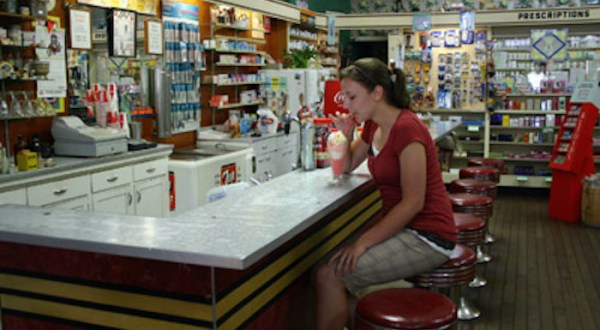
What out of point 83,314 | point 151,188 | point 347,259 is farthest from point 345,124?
point 151,188

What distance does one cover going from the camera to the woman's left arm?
8.40ft

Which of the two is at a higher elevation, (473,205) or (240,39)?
(240,39)

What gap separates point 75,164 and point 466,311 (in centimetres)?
306

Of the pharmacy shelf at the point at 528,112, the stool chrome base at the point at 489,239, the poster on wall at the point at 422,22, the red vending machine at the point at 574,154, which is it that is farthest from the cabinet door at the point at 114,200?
the pharmacy shelf at the point at 528,112

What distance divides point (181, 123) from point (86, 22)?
5.75ft

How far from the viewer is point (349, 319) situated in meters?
A: 3.30

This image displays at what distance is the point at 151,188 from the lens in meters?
5.52

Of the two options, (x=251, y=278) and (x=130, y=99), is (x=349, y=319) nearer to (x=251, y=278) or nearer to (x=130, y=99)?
(x=251, y=278)

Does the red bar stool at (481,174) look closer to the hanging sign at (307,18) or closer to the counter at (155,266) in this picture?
the counter at (155,266)

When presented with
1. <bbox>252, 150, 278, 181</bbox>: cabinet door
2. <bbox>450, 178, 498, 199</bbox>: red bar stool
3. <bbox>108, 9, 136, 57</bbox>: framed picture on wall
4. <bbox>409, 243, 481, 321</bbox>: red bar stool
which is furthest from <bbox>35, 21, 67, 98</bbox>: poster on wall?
<bbox>409, 243, 481, 321</bbox>: red bar stool

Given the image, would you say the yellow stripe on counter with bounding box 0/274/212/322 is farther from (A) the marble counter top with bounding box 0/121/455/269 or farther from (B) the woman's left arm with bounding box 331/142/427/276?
(B) the woman's left arm with bounding box 331/142/427/276

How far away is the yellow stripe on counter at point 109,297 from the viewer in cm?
209

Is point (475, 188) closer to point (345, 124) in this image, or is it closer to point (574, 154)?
point (345, 124)

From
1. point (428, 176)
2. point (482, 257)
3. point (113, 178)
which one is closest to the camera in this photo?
point (428, 176)
